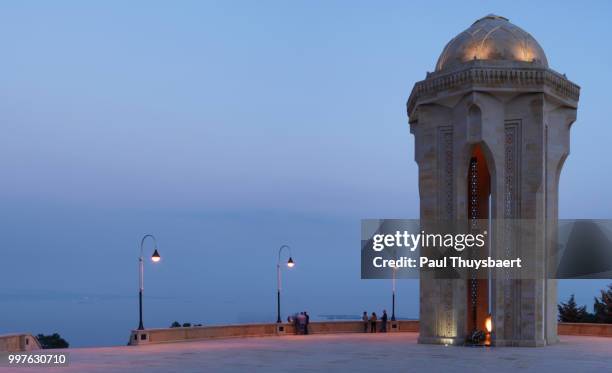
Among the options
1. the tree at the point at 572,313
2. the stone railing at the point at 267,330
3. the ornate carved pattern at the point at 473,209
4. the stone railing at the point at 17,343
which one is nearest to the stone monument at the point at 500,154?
the ornate carved pattern at the point at 473,209

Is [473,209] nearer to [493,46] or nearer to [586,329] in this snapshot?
[493,46]

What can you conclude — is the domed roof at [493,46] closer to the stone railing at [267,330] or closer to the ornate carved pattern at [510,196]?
the ornate carved pattern at [510,196]

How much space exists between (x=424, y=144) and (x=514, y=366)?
44.6ft

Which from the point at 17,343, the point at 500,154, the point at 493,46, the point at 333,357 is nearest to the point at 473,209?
the point at 500,154

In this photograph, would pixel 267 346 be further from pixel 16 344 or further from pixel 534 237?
pixel 534 237

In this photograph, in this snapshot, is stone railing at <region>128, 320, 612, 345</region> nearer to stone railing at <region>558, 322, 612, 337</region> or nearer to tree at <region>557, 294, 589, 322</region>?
stone railing at <region>558, 322, 612, 337</region>

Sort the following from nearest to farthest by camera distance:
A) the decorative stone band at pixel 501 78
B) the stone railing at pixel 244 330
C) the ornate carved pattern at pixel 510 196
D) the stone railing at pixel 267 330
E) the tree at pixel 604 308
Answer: the decorative stone band at pixel 501 78, the ornate carved pattern at pixel 510 196, the stone railing at pixel 244 330, the stone railing at pixel 267 330, the tree at pixel 604 308

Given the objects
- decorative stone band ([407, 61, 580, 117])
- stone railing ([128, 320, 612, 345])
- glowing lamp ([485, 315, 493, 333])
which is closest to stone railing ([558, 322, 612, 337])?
stone railing ([128, 320, 612, 345])

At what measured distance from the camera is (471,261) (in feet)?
116

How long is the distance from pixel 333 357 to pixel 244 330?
1291cm

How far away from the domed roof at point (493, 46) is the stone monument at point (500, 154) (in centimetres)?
5

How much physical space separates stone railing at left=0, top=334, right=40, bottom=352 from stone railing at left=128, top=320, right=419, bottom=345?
16.4 ft

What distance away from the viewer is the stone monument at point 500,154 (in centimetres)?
3369

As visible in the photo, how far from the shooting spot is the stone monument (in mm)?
33688
